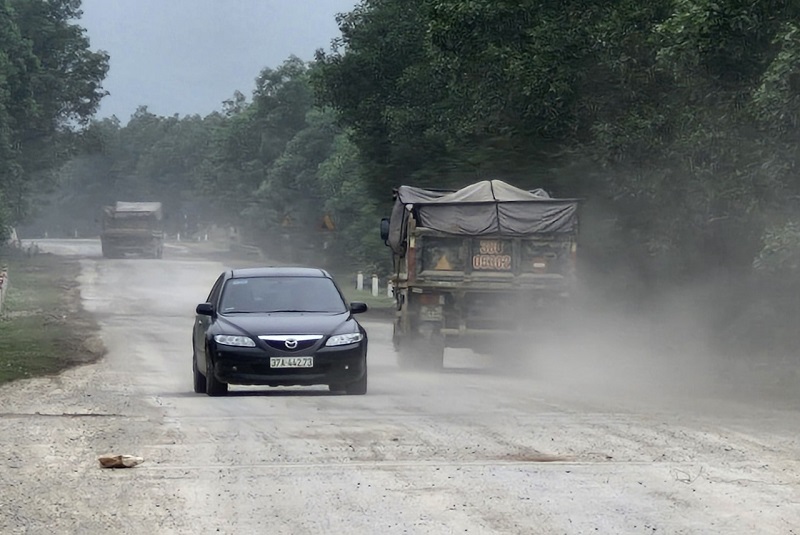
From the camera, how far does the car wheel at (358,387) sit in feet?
55.6

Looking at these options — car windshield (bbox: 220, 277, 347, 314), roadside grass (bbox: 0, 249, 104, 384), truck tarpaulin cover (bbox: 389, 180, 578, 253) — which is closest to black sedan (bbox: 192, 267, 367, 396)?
car windshield (bbox: 220, 277, 347, 314)

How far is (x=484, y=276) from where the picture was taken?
2211cm

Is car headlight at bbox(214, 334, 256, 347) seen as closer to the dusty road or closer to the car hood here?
the car hood

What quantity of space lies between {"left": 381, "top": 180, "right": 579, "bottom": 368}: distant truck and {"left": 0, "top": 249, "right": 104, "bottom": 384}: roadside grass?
5719 millimetres

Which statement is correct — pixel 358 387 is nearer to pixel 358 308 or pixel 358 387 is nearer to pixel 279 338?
pixel 358 308

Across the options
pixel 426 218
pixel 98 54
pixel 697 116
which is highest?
pixel 98 54

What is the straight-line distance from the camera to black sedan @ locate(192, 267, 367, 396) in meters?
16.3

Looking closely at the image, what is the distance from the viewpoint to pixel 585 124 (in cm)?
2683

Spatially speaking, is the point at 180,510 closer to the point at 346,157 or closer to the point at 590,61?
the point at 590,61

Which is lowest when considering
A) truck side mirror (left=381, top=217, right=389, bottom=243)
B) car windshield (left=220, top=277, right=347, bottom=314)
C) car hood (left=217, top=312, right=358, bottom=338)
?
car hood (left=217, top=312, right=358, bottom=338)

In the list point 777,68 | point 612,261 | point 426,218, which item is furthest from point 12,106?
point 777,68

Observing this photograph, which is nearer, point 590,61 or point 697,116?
point 697,116

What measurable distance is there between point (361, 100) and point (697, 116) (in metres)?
21.9

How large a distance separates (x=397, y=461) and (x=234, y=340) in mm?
6019
